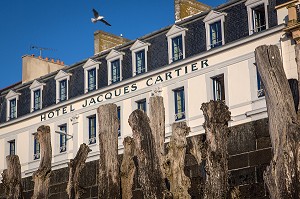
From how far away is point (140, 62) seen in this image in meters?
35.9

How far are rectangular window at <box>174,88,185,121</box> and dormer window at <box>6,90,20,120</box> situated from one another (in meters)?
13.2

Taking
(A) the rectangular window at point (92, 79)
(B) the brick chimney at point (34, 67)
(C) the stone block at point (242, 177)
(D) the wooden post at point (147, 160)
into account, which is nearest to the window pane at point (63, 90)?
(A) the rectangular window at point (92, 79)

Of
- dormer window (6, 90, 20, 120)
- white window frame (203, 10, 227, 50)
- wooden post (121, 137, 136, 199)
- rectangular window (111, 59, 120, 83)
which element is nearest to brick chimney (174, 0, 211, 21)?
white window frame (203, 10, 227, 50)

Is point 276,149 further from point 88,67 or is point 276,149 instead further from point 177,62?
point 88,67

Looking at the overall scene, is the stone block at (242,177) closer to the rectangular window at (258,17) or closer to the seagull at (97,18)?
the rectangular window at (258,17)

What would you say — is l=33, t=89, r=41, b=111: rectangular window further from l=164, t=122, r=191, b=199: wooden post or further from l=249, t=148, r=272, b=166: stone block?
l=249, t=148, r=272, b=166: stone block

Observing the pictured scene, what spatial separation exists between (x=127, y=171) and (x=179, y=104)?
56.0 ft

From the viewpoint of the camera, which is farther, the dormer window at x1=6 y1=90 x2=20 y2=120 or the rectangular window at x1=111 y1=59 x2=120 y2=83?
the dormer window at x1=6 y1=90 x2=20 y2=120

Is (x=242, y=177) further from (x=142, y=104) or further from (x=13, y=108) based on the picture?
(x=13, y=108)

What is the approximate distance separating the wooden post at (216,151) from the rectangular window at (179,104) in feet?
60.9

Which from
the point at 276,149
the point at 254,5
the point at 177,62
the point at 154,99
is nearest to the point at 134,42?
the point at 177,62

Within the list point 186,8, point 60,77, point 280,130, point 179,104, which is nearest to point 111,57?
point 60,77

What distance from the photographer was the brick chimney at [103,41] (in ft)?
133

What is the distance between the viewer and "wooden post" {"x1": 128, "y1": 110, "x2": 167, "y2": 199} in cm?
1495
